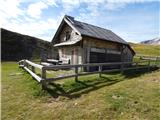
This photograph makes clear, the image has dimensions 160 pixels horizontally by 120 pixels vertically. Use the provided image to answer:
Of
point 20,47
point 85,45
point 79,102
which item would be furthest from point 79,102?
point 20,47

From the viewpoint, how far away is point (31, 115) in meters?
6.99

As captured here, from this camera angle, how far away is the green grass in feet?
22.5

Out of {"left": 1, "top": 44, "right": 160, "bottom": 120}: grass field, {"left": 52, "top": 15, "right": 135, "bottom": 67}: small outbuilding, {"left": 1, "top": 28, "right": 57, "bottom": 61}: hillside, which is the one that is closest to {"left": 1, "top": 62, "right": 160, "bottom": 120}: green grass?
{"left": 1, "top": 44, "right": 160, "bottom": 120}: grass field

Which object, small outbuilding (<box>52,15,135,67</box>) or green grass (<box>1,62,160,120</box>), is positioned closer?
green grass (<box>1,62,160,120</box>)

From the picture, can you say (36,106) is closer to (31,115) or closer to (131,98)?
(31,115)

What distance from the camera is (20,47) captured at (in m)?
44.2

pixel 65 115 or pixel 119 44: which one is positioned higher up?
pixel 119 44

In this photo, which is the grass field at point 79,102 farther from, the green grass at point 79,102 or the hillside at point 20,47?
the hillside at point 20,47

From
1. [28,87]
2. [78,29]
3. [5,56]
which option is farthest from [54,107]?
[5,56]

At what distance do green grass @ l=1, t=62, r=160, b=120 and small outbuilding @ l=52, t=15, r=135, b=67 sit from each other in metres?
8.31

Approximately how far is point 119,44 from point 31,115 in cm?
1745

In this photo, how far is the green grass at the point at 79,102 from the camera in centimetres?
686

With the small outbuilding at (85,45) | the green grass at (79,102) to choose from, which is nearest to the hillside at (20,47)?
the small outbuilding at (85,45)

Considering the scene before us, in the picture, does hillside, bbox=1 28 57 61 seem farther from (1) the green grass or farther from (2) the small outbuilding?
(1) the green grass
